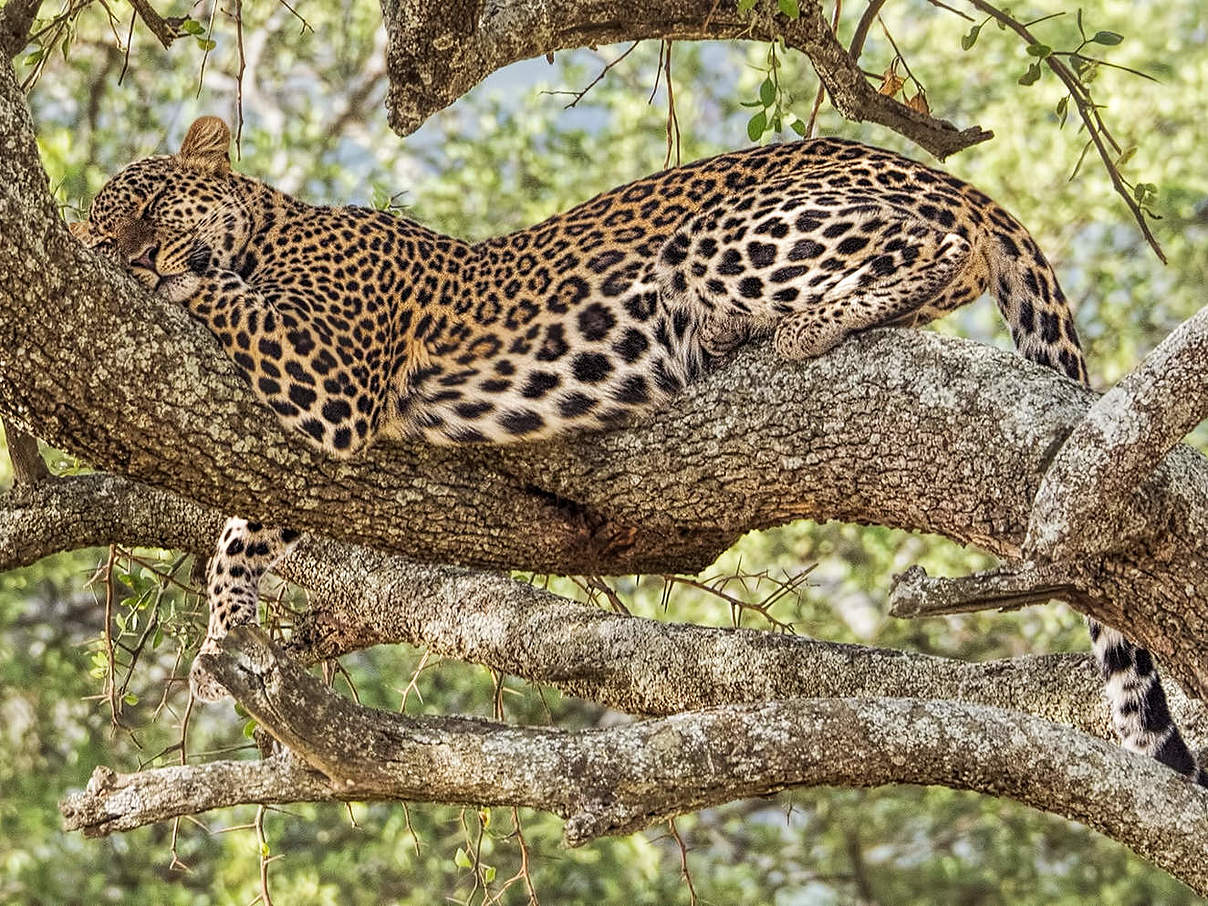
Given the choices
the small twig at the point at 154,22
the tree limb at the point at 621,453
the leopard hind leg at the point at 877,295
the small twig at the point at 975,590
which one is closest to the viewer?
the small twig at the point at 975,590

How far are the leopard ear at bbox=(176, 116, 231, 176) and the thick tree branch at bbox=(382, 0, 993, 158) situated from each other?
816 mm

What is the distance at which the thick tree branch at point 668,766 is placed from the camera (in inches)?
171

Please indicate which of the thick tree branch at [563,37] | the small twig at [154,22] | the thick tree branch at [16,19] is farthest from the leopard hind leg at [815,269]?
the thick tree branch at [16,19]

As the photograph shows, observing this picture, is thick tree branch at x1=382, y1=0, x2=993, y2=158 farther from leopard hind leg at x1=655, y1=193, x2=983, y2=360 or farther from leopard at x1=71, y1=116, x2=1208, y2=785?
leopard hind leg at x1=655, y1=193, x2=983, y2=360

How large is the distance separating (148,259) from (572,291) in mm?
1496

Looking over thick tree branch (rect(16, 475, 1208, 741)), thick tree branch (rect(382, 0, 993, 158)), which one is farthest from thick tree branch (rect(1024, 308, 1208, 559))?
thick tree branch (rect(382, 0, 993, 158))

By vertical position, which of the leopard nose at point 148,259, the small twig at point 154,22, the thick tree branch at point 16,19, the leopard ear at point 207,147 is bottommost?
the leopard nose at point 148,259

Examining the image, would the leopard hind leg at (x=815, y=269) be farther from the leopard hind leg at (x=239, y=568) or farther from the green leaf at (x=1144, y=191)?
the leopard hind leg at (x=239, y=568)

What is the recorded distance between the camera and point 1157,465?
4523 mm

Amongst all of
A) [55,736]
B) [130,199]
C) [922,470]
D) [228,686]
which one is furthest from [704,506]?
[55,736]

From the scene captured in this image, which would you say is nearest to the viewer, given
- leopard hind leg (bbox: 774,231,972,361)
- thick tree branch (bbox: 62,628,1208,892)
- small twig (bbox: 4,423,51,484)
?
thick tree branch (bbox: 62,628,1208,892)

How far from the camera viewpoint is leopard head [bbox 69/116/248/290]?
20.6ft

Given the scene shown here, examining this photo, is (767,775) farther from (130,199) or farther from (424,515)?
(130,199)

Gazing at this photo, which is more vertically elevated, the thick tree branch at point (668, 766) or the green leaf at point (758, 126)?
the green leaf at point (758, 126)
